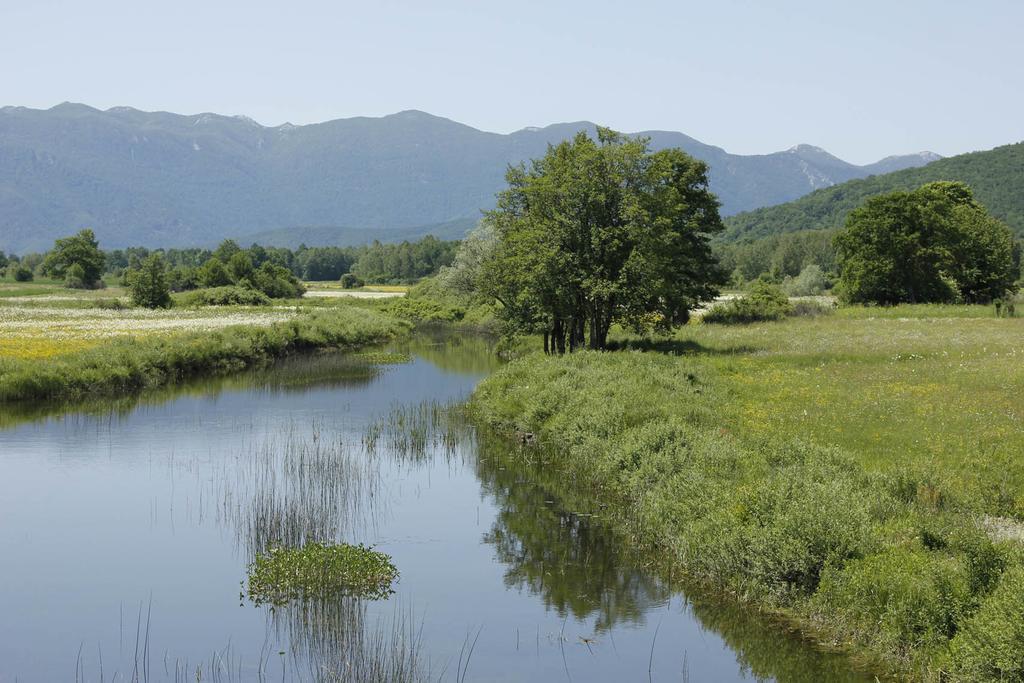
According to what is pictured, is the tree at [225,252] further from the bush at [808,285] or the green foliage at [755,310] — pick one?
the green foliage at [755,310]

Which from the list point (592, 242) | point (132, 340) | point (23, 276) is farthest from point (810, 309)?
point (23, 276)

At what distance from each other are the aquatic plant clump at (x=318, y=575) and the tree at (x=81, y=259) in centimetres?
11819

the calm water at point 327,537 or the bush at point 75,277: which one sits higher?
the bush at point 75,277

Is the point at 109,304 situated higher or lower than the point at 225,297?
lower

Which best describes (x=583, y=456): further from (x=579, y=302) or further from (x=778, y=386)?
(x=579, y=302)

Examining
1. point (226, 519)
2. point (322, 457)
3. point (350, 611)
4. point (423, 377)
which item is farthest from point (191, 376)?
point (350, 611)

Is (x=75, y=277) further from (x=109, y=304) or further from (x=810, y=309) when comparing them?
(x=810, y=309)

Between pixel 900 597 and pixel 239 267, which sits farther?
pixel 239 267

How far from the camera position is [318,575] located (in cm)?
1725

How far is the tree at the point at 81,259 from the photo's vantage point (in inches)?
4843

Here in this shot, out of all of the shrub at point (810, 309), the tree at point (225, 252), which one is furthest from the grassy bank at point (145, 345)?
the tree at point (225, 252)

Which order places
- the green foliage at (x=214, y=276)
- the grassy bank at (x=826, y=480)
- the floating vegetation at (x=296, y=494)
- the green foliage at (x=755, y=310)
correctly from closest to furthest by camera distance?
the grassy bank at (x=826, y=480)
the floating vegetation at (x=296, y=494)
the green foliage at (x=755, y=310)
the green foliage at (x=214, y=276)

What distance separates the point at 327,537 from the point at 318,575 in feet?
9.49

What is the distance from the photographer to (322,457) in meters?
27.6
